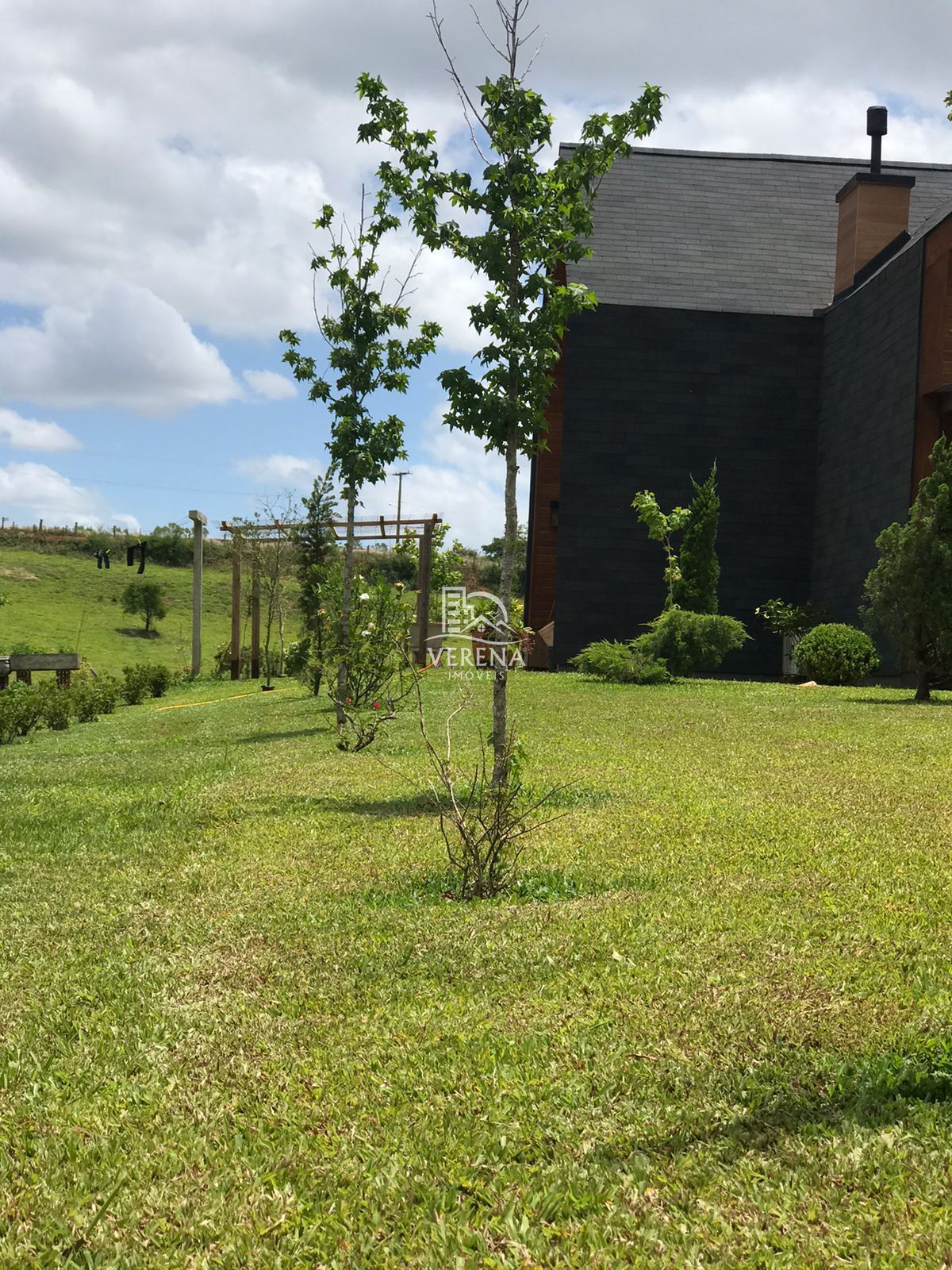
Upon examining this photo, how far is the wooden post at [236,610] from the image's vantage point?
2133cm

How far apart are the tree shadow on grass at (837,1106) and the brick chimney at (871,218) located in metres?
19.5

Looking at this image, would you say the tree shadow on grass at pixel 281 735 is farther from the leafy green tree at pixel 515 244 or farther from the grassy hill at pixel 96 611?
the grassy hill at pixel 96 611

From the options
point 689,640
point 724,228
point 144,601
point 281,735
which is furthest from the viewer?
point 144,601

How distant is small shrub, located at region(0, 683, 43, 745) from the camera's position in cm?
1367

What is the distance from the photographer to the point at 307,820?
653 cm

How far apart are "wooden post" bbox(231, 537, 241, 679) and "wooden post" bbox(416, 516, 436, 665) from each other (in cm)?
394

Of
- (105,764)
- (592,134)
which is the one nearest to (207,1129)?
(592,134)

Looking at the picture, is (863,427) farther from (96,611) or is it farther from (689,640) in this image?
(96,611)

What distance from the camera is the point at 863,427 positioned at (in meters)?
18.1

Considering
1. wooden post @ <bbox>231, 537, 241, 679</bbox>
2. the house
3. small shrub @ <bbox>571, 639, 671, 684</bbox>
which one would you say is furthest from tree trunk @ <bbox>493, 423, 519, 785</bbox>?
wooden post @ <bbox>231, 537, 241, 679</bbox>

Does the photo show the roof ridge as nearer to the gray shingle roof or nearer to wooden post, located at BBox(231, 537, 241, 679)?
the gray shingle roof

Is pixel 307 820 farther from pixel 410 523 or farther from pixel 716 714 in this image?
pixel 410 523

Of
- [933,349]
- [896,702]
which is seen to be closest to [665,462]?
[933,349]

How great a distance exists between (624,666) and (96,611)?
26.2 metres
